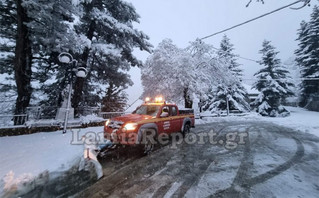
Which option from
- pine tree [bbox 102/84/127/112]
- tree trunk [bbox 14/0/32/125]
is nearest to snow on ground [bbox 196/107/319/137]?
pine tree [bbox 102/84/127/112]

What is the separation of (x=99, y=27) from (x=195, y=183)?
42.9 ft

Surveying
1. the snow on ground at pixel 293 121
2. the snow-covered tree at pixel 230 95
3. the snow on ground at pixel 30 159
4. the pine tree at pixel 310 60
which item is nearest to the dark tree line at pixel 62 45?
the snow on ground at pixel 30 159

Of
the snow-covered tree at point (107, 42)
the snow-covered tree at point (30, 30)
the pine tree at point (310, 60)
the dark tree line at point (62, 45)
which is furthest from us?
the pine tree at point (310, 60)

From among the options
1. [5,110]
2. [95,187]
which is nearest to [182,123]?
[95,187]

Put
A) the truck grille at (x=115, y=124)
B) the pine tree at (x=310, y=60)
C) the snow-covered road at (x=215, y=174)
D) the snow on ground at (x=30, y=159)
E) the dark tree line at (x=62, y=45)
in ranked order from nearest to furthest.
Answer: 1. the snow on ground at (x=30, y=159)
2. the snow-covered road at (x=215, y=174)
3. the truck grille at (x=115, y=124)
4. the dark tree line at (x=62, y=45)
5. the pine tree at (x=310, y=60)

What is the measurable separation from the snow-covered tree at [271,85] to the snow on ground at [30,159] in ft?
96.8

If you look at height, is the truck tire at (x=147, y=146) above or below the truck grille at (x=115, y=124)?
below

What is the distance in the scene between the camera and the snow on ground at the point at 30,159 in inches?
143

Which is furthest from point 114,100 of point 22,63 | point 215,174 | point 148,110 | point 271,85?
point 271,85

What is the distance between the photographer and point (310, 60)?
1136 inches

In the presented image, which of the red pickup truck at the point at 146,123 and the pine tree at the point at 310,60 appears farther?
the pine tree at the point at 310,60

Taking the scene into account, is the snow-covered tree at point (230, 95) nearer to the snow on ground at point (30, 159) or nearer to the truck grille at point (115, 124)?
the truck grille at point (115, 124)

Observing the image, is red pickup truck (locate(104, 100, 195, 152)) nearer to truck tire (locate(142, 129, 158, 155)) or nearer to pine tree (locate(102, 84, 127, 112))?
truck tire (locate(142, 129, 158, 155))

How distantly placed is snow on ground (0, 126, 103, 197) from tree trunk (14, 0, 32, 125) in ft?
11.1
